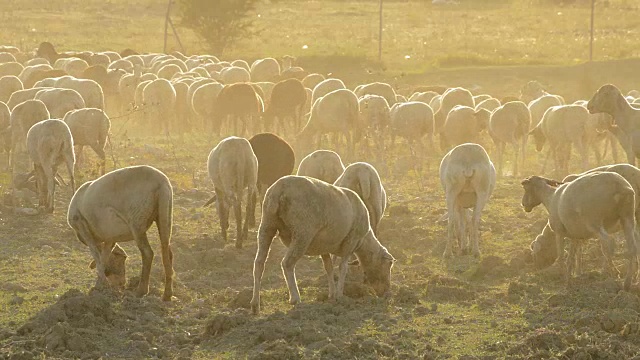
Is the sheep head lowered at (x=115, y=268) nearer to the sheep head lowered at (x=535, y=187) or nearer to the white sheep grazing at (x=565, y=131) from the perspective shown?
the sheep head lowered at (x=535, y=187)

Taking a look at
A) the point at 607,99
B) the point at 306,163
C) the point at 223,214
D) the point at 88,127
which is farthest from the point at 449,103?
the point at 223,214

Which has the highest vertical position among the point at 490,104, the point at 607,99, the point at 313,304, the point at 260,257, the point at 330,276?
the point at 607,99

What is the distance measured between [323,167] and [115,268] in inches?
157

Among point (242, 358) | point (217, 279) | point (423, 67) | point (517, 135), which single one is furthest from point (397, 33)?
point (242, 358)

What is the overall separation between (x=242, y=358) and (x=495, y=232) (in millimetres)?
7241

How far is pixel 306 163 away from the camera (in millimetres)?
15531

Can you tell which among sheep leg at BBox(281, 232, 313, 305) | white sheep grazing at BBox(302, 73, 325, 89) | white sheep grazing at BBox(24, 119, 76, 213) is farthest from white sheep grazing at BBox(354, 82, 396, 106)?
sheep leg at BBox(281, 232, 313, 305)

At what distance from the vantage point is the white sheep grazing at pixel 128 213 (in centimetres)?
1172

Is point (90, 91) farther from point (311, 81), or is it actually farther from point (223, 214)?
point (223, 214)

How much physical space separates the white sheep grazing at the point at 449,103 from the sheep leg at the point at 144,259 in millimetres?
13757

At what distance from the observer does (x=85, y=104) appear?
23.4 meters

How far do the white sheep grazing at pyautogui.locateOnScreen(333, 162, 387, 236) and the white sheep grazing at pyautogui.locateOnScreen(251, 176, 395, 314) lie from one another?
1.44 meters

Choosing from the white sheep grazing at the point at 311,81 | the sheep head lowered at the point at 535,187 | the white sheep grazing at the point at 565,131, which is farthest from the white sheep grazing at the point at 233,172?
the white sheep grazing at the point at 311,81

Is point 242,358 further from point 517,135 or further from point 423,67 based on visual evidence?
point 423,67
